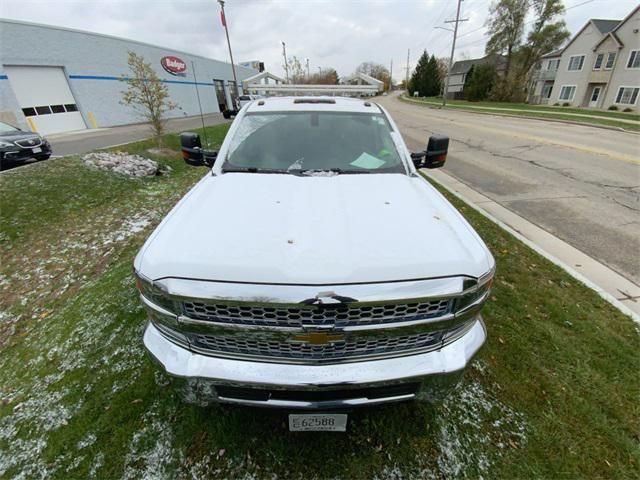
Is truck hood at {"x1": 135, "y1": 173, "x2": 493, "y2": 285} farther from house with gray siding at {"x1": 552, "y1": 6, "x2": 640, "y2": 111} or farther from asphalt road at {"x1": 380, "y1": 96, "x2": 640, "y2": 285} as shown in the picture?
house with gray siding at {"x1": 552, "y1": 6, "x2": 640, "y2": 111}

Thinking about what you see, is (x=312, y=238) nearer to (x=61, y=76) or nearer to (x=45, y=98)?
(x=45, y=98)

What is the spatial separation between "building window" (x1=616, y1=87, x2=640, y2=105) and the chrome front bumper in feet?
142

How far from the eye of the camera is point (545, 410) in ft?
6.89

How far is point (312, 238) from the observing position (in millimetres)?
1649

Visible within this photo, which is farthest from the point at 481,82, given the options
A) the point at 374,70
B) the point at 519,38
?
the point at 374,70

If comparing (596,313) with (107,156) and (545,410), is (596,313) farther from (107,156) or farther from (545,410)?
(107,156)

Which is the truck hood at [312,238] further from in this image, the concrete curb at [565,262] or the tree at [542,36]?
the tree at [542,36]

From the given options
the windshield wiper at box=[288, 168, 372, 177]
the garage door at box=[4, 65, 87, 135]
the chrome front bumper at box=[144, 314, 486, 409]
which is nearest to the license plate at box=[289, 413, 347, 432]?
the chrome front bumper at box=[144, 314, 486, 409]

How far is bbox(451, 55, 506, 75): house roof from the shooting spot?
152ft

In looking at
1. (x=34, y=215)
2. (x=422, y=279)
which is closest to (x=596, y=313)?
(x=422, y=279)

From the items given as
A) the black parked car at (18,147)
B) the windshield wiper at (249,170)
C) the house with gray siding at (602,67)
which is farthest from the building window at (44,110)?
the house with gray siding at (602,67)

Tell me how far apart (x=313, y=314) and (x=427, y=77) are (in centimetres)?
7307

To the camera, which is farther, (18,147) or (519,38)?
(519,38)

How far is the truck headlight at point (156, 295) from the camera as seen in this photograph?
1489 millimetres
